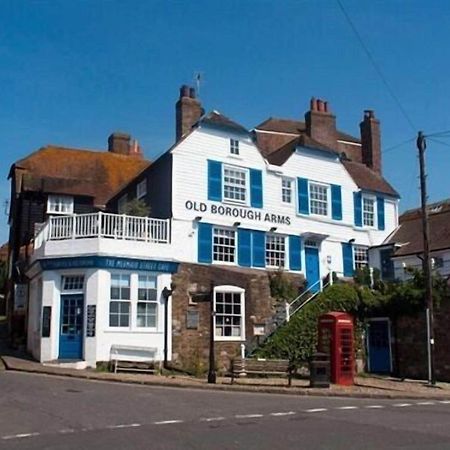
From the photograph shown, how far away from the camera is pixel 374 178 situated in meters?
36.1

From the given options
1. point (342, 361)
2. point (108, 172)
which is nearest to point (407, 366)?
point (342, 361)

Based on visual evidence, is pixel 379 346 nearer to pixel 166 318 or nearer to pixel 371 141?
pixel 166 318

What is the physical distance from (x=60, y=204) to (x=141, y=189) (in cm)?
540

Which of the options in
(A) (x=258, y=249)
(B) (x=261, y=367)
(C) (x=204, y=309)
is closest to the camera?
(B) (x=261, y=367)

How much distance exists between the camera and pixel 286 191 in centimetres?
3152

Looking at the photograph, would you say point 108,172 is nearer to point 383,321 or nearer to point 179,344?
point 179,344

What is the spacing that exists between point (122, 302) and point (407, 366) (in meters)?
11.7

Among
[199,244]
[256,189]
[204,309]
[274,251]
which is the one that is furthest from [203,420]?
[256,189]

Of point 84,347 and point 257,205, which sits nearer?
point 84,347

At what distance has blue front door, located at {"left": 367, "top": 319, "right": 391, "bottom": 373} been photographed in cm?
2795

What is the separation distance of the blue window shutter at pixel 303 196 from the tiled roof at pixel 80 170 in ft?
35.4

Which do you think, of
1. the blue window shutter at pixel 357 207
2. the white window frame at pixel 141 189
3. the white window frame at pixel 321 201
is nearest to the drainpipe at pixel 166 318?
the white window frame at pixel 141 189

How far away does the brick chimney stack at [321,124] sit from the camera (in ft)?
124

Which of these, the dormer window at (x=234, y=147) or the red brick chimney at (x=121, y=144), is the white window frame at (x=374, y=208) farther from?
the red brick chimney at (x=121, y=144)
